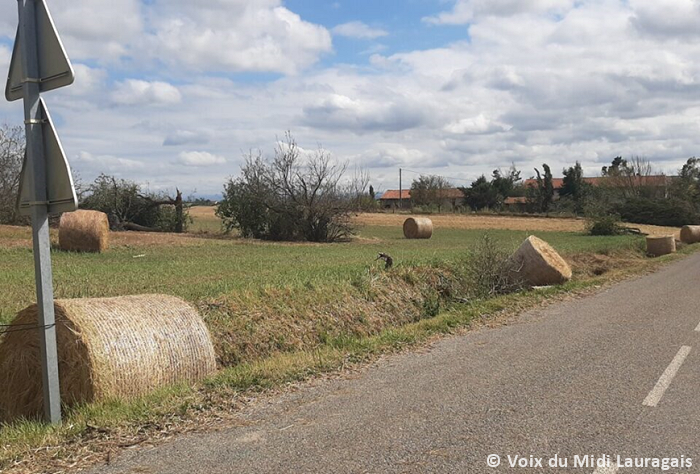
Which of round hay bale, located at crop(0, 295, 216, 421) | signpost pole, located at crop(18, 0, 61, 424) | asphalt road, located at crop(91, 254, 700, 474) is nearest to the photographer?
asphalt road, located at crop(91, 254, 700, 474)

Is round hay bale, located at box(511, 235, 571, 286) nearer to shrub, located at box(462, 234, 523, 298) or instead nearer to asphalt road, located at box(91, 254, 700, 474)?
shrub, located at box(462, 234, 523, 298)

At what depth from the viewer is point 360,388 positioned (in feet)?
22.9

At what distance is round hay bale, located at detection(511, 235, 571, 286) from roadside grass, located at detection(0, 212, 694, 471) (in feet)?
1.97

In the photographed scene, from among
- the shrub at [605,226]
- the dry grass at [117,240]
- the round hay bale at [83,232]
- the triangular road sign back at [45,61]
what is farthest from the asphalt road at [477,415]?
the shrub at [605,226]

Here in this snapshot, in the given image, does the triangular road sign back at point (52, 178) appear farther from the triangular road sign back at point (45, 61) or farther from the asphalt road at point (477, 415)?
the asphalt road at point (477, 415)

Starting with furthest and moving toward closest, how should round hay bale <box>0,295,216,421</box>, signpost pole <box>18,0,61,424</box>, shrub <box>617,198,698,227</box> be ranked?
shrub <box>617,198,698,227</box> < round hay bale <box>0,295,216,421</box> < signpost pole <box>18,0,61,424</box>

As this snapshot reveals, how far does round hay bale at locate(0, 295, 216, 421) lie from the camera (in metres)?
6.79

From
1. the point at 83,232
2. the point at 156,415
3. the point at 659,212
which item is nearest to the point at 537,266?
the point at 156,415

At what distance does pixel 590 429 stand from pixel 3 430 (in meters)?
5.22

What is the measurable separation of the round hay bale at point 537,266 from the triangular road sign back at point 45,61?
43.5 ft

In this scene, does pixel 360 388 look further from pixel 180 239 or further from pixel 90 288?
pixel 180 239

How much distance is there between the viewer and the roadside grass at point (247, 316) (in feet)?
18.6

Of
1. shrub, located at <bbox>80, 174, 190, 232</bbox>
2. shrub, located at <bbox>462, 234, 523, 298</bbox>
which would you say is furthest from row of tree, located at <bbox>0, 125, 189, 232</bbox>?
shrub, located at <bbox>462, 234, 523, 298</bbox>

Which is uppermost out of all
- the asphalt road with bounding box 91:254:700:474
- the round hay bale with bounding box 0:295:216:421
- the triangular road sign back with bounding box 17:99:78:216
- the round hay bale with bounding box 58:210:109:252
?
the triangular road sign back with bounding box 17:99:78:216
